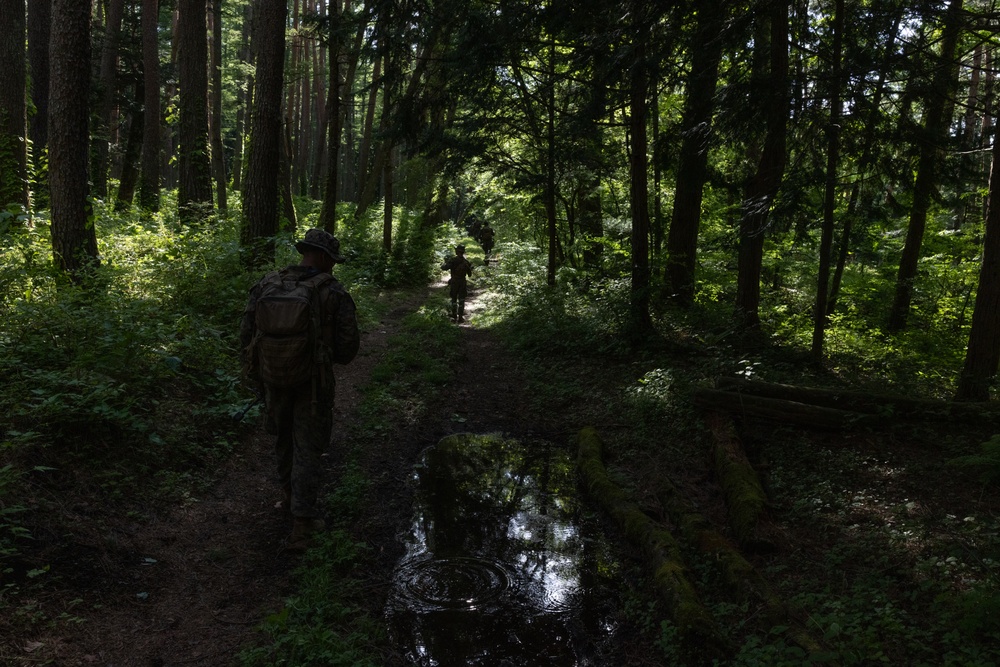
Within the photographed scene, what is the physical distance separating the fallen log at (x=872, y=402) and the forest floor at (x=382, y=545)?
222 mm

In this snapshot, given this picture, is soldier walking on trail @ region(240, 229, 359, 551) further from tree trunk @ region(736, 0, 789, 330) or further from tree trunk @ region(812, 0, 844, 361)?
tree trunk @ region(812, 0, 844, 361)

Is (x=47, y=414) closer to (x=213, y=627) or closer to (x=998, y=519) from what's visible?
(x=213, y=627)

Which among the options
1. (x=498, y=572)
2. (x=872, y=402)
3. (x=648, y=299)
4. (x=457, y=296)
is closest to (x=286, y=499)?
(x=498, y=572)

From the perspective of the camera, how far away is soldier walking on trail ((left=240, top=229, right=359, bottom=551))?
4.96 metres

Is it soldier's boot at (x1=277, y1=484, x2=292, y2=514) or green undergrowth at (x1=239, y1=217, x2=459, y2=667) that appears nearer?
green undergrowth at (x1=239, y1=217, x2=459, y2=667)

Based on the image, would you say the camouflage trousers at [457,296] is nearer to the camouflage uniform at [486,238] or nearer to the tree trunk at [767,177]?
the tree trunk at [767,177]

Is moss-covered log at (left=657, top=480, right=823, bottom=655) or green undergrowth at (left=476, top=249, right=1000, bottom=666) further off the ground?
green undergrowth at (left=476, top=249, right=1000, bottom=666)

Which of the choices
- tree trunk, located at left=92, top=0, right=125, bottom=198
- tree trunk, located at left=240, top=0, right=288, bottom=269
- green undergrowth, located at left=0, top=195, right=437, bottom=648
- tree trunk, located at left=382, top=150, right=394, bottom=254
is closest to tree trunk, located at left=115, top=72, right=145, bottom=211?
tree trunk, located at left=92, top=0, right=125, bottom=198

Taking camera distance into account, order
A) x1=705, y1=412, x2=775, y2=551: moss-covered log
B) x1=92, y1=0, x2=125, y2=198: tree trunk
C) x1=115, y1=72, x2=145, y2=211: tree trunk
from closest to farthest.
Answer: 1. x1=705, y1=412, x2=775, y2=551: moss-covered log
2. x1=92, y1=0, x2=125, y2=198: tree trunk
3. x1=115, y1=72, x2=145, y2=211: tree trunk

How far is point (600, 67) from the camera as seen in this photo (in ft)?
30.0

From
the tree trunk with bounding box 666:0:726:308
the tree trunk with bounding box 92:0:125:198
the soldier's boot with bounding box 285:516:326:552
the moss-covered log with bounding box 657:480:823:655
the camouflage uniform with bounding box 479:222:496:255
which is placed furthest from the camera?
the camouflage uniform with bounding box 479:222:496:255

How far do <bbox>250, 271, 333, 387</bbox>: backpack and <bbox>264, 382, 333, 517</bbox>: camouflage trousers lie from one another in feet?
0.61

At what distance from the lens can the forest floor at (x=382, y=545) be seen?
362cm

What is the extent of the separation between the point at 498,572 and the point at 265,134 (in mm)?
8975
